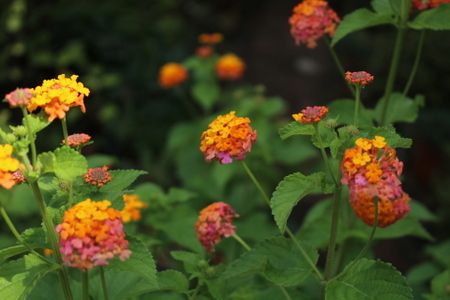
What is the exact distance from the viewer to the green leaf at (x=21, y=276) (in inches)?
68.8

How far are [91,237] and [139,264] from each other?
199 mm

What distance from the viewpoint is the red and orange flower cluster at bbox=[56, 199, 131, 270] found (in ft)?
5.19

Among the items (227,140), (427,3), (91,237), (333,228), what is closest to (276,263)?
(333,228)

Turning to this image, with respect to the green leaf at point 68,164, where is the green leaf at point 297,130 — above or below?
below

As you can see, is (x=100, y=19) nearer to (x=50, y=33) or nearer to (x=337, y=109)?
(x=50, y=33)

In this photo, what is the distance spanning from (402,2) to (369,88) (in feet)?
7.80

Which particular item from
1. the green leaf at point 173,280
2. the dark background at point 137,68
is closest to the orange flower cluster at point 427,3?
the green leaf at point 173,280

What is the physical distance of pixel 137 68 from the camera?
5.34m

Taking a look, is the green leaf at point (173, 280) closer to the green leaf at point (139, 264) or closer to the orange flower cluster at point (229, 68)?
the green leaf at point (139, 264)

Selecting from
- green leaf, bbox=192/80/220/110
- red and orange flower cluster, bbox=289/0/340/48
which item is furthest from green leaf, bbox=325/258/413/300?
green leaf, bbox=192/80/220/110

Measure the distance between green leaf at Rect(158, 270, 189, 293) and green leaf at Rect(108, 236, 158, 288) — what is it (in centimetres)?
30

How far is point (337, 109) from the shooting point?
2766 millimetres

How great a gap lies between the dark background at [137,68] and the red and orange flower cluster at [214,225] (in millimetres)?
2621

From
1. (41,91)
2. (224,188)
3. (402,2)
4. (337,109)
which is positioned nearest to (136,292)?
(41,91)
